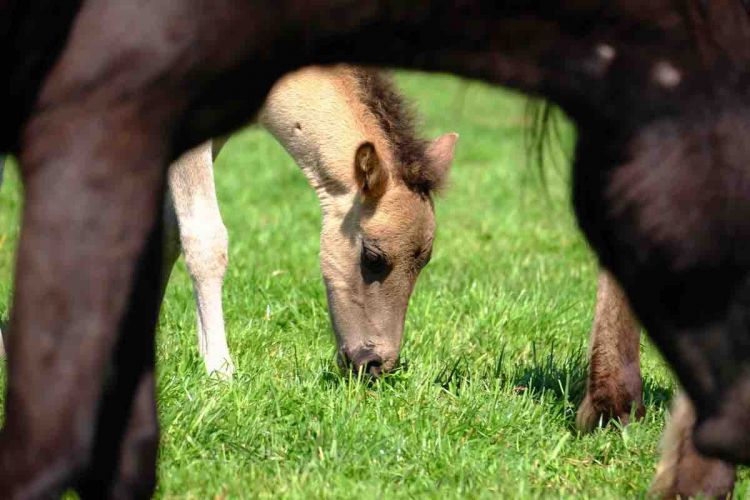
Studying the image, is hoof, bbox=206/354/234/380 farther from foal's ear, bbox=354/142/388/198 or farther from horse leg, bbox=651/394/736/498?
horse leg, bbox=651/394/736/498

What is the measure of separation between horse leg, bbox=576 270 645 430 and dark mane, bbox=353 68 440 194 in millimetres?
1482

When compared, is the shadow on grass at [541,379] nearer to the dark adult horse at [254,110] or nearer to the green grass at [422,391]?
the green grass at [422,391]

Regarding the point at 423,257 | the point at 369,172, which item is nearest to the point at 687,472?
the point at 423,257

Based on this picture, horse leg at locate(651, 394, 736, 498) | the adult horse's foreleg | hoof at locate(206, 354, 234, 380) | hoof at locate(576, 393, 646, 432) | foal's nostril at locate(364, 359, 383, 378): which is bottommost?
foal's nostril at locate(364, 359, 383, 378)

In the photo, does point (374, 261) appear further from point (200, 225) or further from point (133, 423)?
point (133, 423)

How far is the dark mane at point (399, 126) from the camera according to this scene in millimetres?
5691

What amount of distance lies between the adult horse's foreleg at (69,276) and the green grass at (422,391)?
0.83m

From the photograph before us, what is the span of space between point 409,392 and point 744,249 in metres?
2.24

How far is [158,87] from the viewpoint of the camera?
2.26 metres

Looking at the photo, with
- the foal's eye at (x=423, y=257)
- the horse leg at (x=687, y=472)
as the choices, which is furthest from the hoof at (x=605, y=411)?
the foal's eye at (x=423, y=257)

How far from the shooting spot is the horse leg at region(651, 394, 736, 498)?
3.44 meters

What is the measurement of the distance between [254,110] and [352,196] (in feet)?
11.0

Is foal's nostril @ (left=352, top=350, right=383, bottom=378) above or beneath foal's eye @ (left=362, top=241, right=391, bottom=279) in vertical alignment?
beneath

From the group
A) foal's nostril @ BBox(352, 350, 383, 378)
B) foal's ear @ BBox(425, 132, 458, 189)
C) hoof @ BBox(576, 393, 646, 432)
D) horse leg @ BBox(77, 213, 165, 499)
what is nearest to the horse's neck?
foal's ear @ BBox(425, 132, 458, 189)
